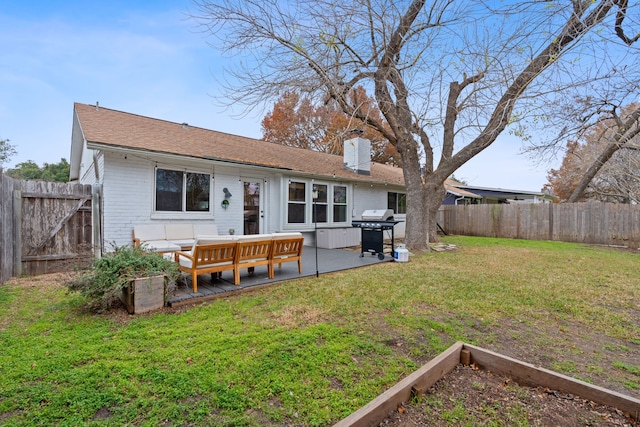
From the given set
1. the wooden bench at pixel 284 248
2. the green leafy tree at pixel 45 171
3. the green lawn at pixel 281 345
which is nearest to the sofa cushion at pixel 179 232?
the green lawn at pixel 281 345

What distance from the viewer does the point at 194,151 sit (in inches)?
331

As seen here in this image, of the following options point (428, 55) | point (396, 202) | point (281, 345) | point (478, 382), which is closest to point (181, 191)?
point (281, 345)

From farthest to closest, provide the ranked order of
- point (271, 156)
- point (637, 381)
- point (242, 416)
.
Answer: point (271, 156) < point (637, 381) < point (242, 416)

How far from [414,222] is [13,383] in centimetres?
966

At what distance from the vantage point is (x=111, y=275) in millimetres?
4090

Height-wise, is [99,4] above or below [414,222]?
above

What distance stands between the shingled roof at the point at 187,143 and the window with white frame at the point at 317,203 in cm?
56

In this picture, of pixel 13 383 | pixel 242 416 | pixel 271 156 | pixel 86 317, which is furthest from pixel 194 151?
pixel 242 416

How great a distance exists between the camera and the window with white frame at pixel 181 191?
793 cm

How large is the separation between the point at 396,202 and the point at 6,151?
24.7 meters

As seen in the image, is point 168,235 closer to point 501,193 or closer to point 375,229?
point 375,229

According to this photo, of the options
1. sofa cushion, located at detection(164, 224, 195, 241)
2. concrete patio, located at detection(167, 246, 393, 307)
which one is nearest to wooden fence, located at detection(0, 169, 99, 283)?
sofa cushion, located at detection(164, 224, 195, 241)

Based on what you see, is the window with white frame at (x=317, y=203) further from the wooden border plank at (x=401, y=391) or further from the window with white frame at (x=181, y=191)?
the wooden border plank at (x=401, y=391)

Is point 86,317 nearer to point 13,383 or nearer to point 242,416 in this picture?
point 13,383
